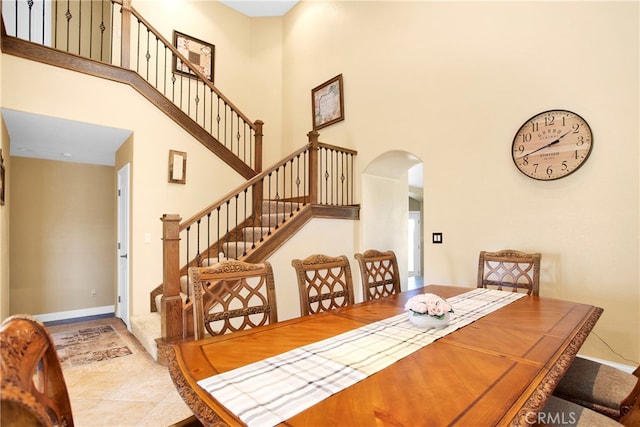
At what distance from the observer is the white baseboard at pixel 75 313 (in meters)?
4.69

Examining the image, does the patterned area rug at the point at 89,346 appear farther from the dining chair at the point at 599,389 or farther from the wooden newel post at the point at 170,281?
the dining chair at the point at 599,389

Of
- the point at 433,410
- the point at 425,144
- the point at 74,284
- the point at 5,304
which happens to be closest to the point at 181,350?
the point at 433,410

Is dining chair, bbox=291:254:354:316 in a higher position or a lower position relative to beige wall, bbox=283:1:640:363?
lower

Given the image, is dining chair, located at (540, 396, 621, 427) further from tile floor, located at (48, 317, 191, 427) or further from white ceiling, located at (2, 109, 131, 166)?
white ceiling, located at (2, 109, 131, 166)

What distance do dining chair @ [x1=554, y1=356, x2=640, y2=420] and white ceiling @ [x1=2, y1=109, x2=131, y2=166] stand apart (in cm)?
452

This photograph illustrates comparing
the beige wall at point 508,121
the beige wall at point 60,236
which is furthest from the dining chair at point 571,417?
the beige wall at point 60,236

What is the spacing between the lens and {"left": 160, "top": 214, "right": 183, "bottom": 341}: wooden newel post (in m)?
2.88

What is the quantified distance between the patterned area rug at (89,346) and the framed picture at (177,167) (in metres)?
2.01

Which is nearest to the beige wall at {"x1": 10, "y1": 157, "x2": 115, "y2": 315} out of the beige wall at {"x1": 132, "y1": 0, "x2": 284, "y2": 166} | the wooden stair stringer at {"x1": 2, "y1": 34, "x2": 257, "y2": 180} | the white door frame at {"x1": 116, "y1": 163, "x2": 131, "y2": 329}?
the white door frame at {"x1": 116, "y1": 163, "x2": 131, "y2": 329}

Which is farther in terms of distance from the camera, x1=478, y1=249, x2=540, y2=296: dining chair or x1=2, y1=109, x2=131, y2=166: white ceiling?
x1=2, y1=109, x2=131, y2=166: white ceiling

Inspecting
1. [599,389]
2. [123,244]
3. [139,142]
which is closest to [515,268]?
[599,389]

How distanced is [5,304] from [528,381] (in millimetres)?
5441

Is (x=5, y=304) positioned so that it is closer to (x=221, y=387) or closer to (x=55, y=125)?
(x=55, y=125)

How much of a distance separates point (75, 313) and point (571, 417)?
599 cm
